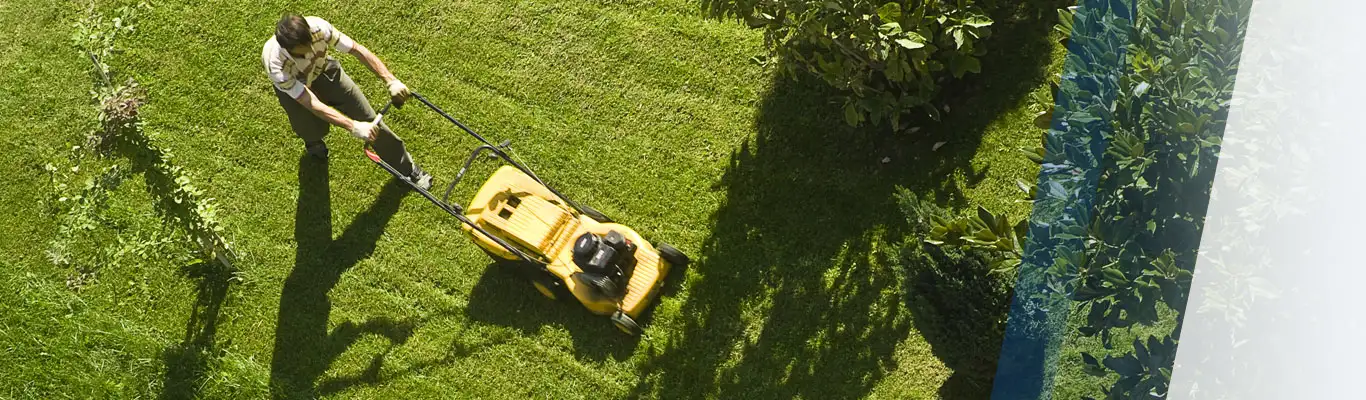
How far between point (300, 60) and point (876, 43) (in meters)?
3.42

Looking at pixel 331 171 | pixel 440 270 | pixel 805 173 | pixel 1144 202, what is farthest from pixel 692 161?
pixel 1144 202

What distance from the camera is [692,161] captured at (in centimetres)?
706

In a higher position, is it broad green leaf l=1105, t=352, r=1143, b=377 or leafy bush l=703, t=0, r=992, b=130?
leafy bush l=703, t=0, r=992, b=130

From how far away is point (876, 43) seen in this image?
5.65 m

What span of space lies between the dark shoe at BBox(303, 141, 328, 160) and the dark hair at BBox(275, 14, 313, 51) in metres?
1.52

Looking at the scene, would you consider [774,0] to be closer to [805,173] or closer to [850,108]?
[850,108]

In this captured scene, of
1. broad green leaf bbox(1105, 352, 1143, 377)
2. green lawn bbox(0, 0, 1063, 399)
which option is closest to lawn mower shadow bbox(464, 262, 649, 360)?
green lawn bbox(0, 0, 1063, 399)

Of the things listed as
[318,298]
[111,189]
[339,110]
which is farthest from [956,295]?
[111,189]

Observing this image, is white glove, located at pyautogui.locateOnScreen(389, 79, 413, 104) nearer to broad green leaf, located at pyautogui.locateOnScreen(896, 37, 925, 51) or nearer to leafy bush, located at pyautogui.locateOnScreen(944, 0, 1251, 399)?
broad green leaf, located at pyautogui.locateOnScreen(896, 37, 925, 51)

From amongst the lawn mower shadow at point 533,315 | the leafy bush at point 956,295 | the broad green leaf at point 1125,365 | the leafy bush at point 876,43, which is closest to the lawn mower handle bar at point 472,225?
the lawn mower shadow at point 533,315

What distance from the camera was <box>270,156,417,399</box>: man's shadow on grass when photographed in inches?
269

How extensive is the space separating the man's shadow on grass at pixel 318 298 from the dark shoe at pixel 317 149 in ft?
0.34

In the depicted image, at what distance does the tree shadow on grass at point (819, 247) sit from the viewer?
643 cm

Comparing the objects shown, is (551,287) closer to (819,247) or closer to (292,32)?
(819,247)
